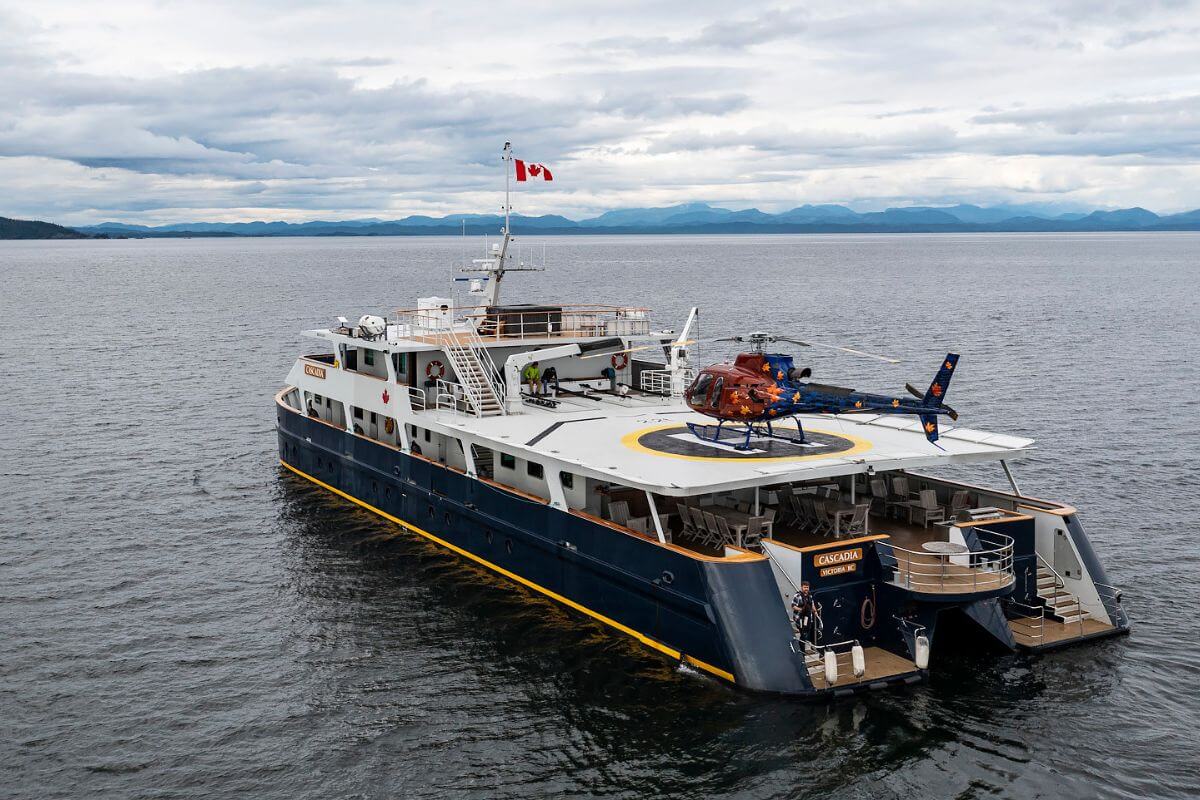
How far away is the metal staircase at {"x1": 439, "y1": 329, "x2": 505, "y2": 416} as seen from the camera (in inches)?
1264

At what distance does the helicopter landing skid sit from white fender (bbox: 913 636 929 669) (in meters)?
6.65

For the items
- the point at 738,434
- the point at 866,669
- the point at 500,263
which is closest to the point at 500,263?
the point at 500,263

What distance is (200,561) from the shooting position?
3114cm

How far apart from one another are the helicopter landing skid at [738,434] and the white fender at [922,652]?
6651mm

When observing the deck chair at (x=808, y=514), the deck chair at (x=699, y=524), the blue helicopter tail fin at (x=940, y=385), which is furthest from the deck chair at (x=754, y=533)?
the blue helicopter tail fin at (x=940, y=385)

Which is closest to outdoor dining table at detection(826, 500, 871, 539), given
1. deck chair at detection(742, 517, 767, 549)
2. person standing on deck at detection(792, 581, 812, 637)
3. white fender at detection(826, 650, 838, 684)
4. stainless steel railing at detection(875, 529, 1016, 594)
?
stainless steel railing at detection(875, 529, 1016, 594)

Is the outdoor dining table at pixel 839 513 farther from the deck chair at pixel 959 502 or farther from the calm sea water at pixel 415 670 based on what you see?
the calm sea water at pixel 415 670

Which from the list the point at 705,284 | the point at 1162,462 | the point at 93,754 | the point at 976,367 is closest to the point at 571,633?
the point at 93,754

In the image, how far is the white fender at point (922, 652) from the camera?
2203 centimetres

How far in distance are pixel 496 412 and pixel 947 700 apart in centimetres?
1597

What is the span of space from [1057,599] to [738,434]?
355 inches

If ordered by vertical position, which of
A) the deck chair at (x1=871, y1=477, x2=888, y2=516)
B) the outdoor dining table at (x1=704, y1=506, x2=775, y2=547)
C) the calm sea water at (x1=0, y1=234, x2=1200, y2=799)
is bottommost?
the calm sea water at (x1=0, y1=234, x2=1200, y2=799)

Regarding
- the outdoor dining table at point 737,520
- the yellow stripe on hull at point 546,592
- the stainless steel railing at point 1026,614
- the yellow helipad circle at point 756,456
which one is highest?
the yellow helipad circle at point 756,456

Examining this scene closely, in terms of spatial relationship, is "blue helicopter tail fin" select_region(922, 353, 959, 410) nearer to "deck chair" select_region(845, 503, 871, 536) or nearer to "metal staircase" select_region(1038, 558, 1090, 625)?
"deck chair" select_region(845, 503, 871, 536)
